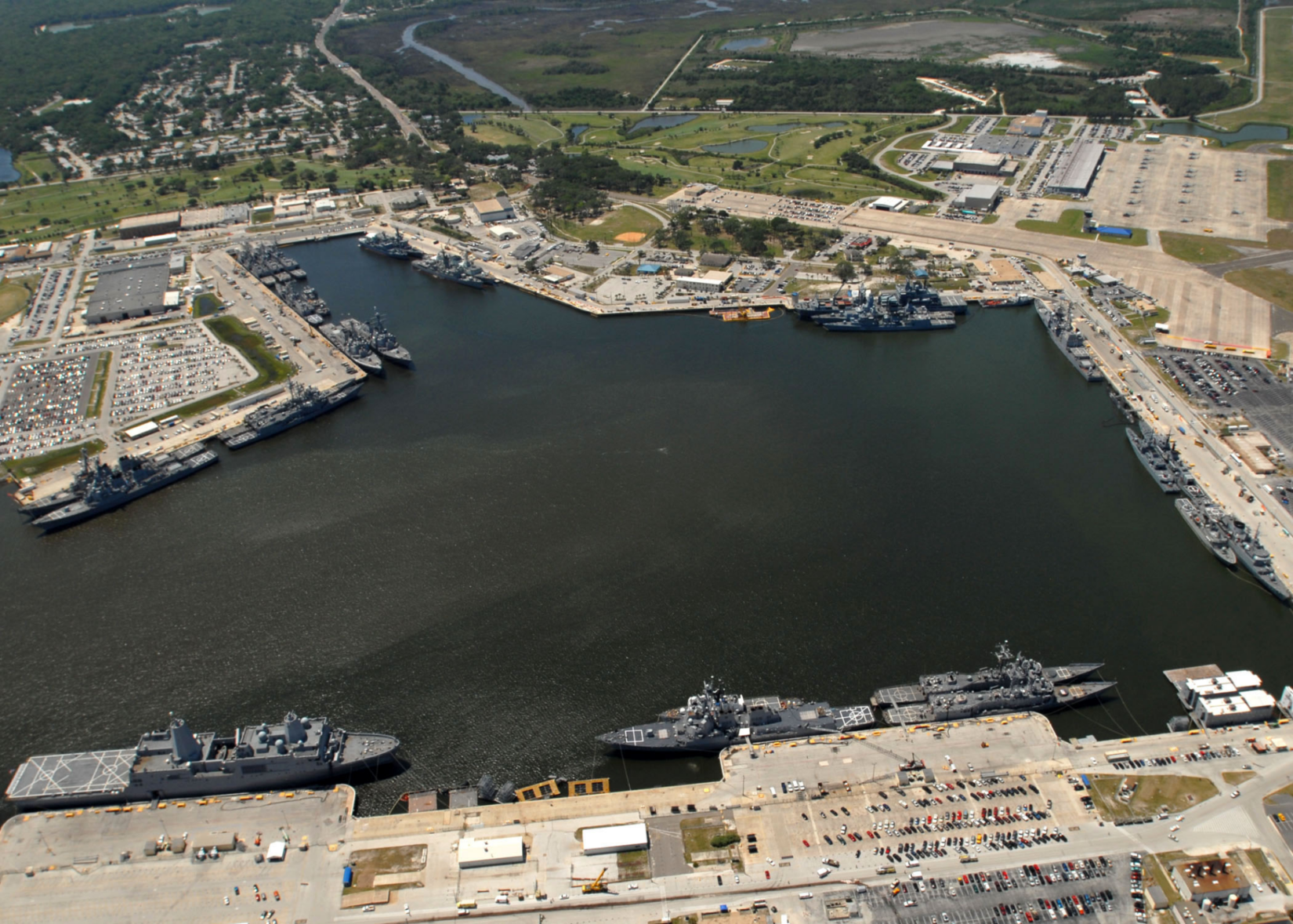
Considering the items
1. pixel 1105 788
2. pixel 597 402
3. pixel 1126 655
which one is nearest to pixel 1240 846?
pixel 1105 788

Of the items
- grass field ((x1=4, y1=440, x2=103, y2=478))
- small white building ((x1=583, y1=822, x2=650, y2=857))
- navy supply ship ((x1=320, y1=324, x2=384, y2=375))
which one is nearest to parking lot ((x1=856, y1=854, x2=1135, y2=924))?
small white building ((x1=583, y1=822, x2=650, y2=857))

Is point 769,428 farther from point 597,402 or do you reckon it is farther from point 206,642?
point 206,642

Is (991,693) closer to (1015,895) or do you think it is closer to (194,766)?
(1015,895)

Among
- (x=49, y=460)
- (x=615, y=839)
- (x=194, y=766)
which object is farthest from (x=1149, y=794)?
(x=49, y=460)

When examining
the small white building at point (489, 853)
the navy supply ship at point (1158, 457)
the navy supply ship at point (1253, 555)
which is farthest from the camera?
the navy supply ship at point (1158, 457)

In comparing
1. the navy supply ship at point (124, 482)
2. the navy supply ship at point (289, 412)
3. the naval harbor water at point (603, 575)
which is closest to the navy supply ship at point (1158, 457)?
the naval harbor water at point (603, 575)

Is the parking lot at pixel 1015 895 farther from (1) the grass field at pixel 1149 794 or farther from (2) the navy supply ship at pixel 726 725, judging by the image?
(2) the navy supply ship at pixel 726 725
